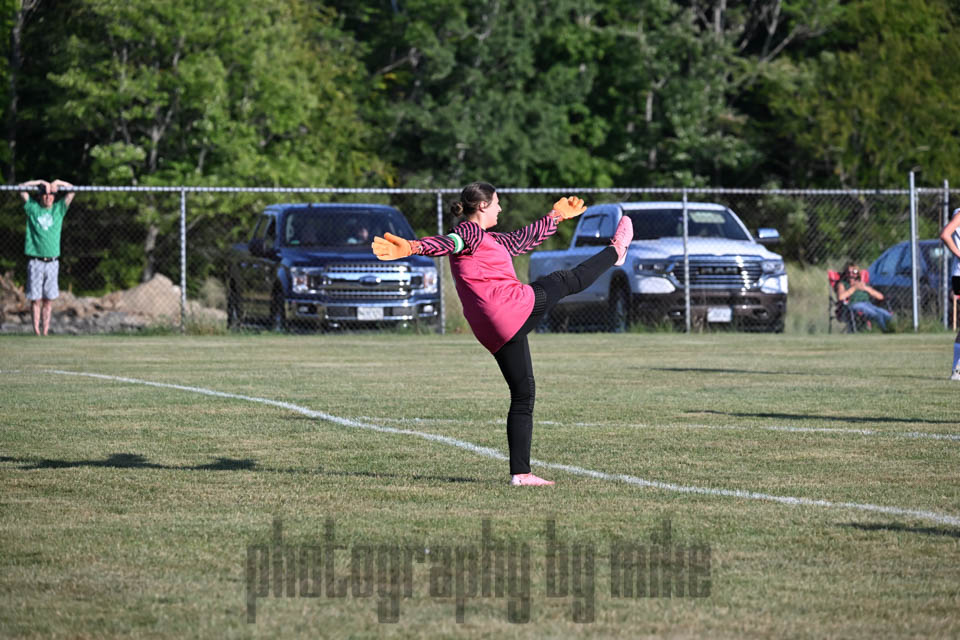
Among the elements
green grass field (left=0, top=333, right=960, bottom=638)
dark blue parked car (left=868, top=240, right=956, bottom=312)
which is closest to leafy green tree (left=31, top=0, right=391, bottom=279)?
dark blue parked car (left=868, top=240, right=956, bottom=312)

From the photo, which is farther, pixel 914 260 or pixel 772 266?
pixel 914 260

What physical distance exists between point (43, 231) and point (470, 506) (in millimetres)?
14552

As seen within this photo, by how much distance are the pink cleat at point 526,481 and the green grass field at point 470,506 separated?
4.2 inches

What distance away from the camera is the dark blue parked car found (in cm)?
2414

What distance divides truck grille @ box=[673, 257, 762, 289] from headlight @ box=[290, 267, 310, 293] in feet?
17.6

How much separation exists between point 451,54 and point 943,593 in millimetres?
40324

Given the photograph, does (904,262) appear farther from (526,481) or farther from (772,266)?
(526,481)

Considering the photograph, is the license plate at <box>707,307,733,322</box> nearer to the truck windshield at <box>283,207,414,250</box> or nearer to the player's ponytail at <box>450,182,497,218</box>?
the truck windshield at <box>283,207,414,250</box>

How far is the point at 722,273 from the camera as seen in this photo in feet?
73.8

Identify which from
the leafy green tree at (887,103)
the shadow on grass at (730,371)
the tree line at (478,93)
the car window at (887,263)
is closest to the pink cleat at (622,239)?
the shadow on grass at (730,371)

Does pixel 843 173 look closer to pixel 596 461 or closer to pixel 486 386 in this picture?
pixel 486 386

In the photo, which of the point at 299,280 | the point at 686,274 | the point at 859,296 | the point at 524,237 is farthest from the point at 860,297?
the point at 524,237

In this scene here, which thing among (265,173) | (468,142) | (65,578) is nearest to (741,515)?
(65,578)

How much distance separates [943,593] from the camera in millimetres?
4938
